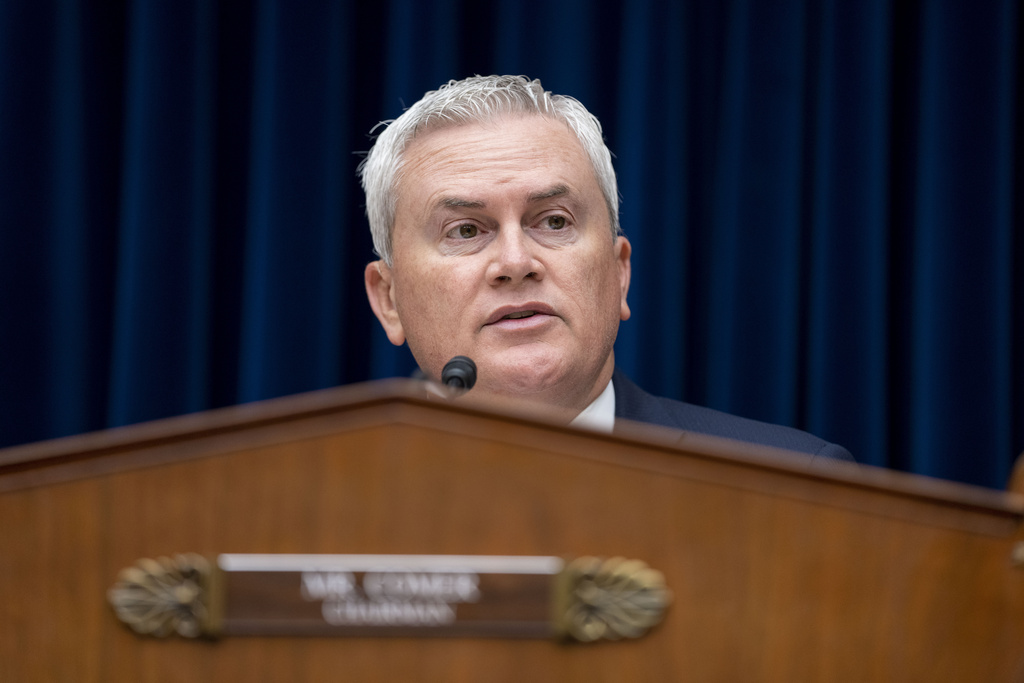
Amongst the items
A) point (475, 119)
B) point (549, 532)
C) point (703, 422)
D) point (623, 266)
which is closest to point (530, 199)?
point (475, 119)

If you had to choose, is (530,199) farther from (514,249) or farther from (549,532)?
(549,532)

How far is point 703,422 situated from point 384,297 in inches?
23.7

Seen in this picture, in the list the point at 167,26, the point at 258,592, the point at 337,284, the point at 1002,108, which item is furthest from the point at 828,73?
the point at 258,592

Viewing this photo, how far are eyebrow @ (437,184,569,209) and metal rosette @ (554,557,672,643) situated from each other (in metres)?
0.87

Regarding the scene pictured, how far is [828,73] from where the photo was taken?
5.54ft

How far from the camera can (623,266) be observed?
61.4 inches

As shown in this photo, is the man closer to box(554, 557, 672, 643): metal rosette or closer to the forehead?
the forehead

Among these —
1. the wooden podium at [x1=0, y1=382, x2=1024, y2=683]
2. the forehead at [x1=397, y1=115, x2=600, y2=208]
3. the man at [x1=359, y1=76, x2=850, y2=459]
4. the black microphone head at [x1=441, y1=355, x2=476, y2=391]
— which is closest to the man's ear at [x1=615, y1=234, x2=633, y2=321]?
the man at [x1=359, y1=76, x2=850, y2=459]

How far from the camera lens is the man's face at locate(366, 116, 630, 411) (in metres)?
1.25

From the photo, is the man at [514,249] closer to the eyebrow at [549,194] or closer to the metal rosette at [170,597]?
the eyebrow at [549,194]

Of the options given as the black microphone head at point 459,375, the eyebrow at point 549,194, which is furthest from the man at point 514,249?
the black microphone head at point 459,375

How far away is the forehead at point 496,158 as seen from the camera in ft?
4.26

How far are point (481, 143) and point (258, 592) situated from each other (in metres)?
0.97

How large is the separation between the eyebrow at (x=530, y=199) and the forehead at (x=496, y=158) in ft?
0.05
